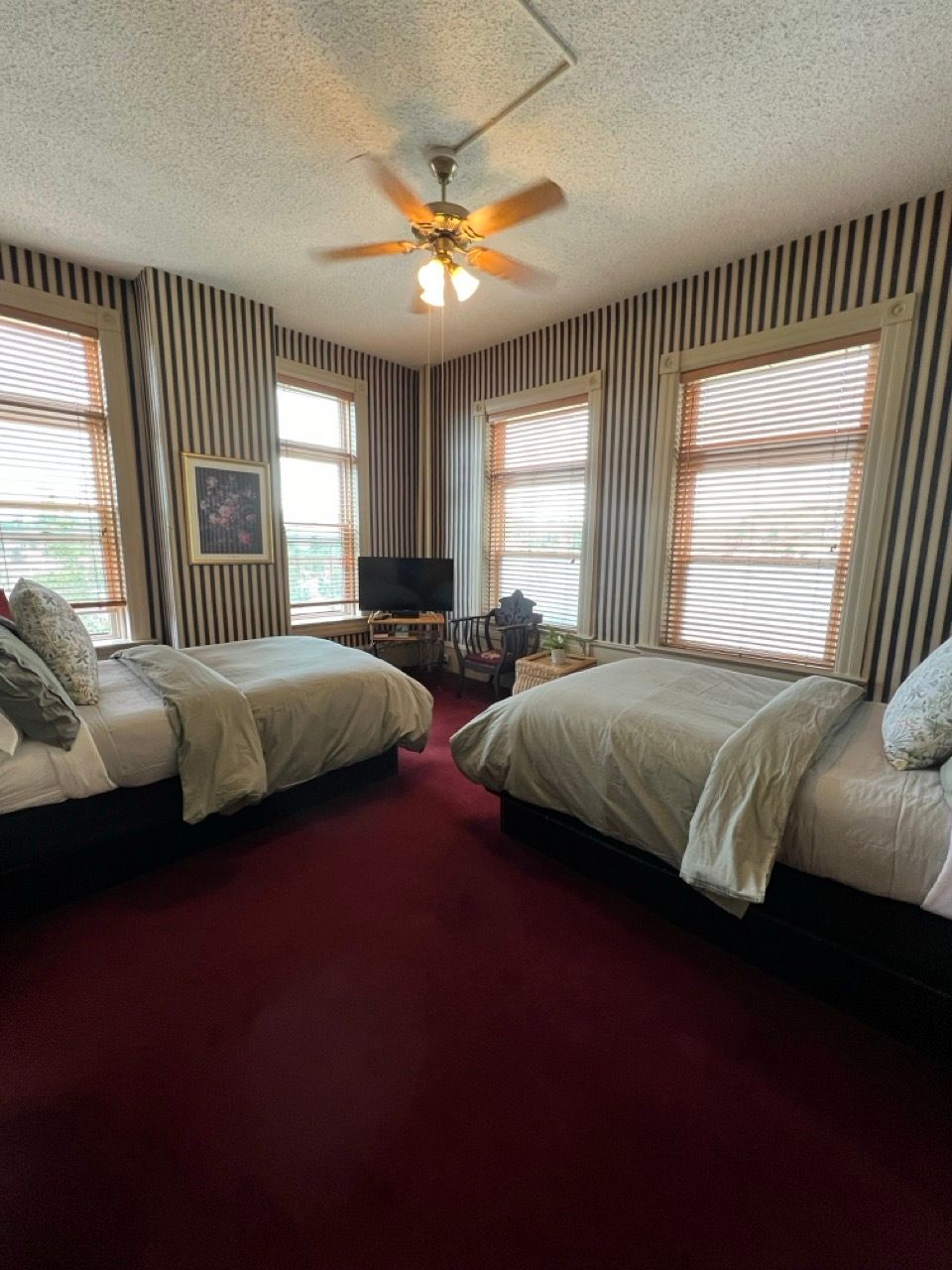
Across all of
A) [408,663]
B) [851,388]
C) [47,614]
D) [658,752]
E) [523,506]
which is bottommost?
[408,663]

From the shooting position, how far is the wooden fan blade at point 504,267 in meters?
2.48

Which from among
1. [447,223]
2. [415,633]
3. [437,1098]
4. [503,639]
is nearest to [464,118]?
[447,223]

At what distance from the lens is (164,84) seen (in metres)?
2.01

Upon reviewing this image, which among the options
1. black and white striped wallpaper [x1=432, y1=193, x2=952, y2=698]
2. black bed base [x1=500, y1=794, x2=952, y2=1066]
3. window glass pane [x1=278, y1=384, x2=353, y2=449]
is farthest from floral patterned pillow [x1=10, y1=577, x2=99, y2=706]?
black and white striped wallpaper [x1=432, y1=193, x2=952, y2=698]

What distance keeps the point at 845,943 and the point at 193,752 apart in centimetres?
240

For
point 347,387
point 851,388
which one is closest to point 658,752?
point 851,388

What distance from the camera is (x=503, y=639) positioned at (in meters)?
4.43

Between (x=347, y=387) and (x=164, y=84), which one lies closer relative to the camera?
(x=164, y=84)

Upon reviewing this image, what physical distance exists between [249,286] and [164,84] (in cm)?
174

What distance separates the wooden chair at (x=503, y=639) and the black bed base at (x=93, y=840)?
228 centimetres

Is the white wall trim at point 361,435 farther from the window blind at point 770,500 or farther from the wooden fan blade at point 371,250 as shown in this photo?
the window blind at point 770,500

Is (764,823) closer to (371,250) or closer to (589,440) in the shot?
(371,250)

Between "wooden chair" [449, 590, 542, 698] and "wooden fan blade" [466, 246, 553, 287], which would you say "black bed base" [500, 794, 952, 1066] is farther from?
"wooden fan blade" [466, 246, 553, 287]

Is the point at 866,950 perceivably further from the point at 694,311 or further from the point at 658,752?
the point at 694,311
